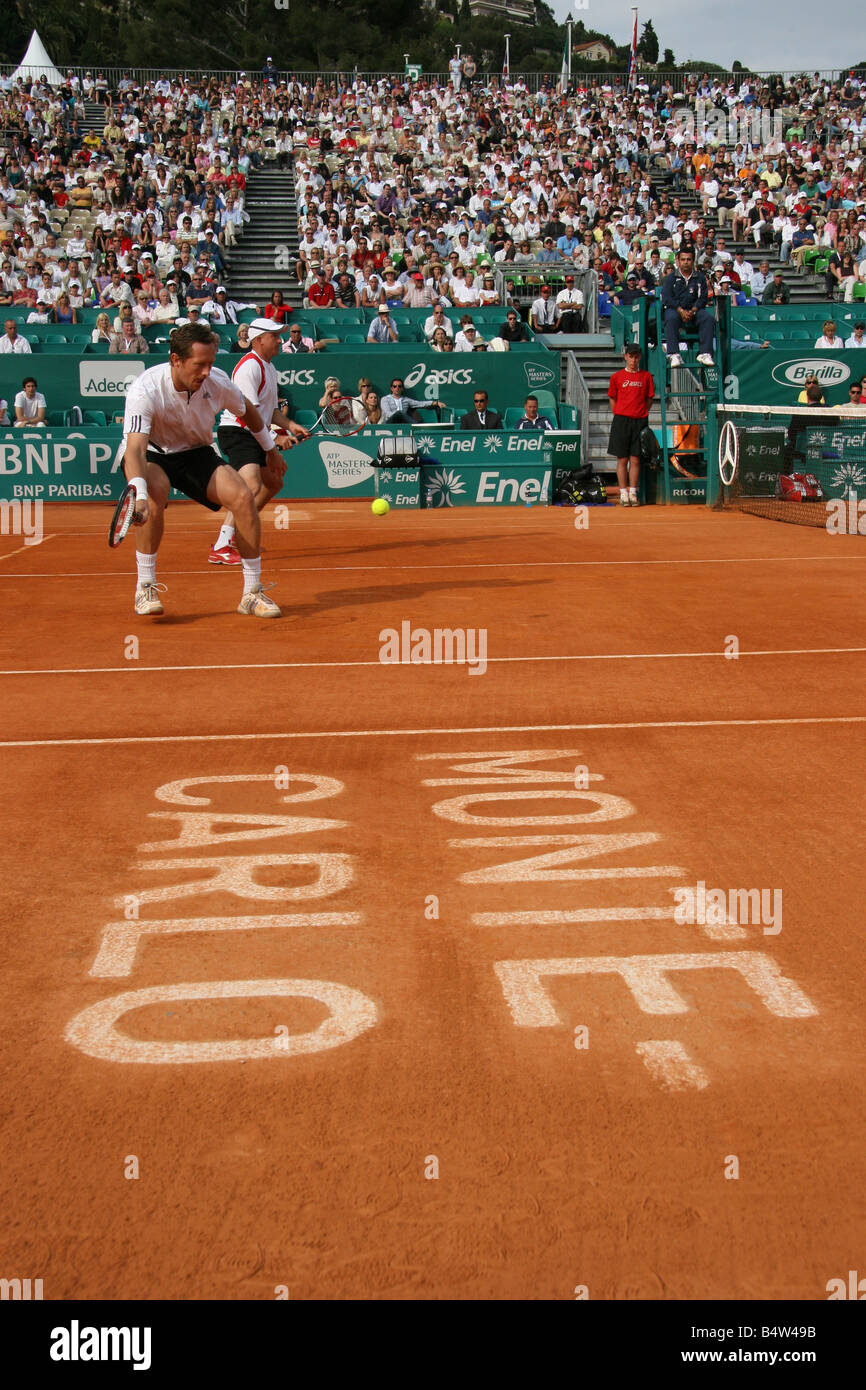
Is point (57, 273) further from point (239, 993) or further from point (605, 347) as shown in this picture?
point (239, 993)

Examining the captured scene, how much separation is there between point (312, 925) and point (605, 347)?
72.9 ft

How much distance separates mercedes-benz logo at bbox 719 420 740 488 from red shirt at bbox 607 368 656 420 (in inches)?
46.1

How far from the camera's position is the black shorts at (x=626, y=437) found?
18359 mm

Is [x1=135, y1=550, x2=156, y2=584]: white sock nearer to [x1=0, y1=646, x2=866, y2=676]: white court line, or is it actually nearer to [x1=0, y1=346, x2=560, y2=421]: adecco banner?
[x1=0, y1=646, x2=866, y2=676]: white court line

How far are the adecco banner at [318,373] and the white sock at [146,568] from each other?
41.5 feet

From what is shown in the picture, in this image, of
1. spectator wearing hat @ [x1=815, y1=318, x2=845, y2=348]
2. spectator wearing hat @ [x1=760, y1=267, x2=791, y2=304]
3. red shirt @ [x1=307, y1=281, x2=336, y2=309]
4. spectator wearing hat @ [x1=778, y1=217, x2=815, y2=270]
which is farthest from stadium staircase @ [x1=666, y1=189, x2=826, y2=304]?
red shirt @ [x1=307, y1=281, x2=336, y2=309]

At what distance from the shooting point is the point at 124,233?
26.1m

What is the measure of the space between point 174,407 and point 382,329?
14.6 m

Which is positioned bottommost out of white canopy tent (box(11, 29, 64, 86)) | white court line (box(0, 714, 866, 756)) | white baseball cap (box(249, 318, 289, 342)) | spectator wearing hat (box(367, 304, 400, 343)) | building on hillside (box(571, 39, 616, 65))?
white court line (box(0, 714, 866, 756))

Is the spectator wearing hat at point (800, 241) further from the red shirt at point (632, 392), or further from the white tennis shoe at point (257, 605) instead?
the white tennis shoe at point (257, 605)

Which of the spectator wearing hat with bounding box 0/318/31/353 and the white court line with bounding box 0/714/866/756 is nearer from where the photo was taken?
the white court line with bounding box 0/714/866/756

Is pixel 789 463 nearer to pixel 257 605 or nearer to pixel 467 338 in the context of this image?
pixel 467 338

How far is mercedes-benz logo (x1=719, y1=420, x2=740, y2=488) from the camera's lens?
17906 millimetres
